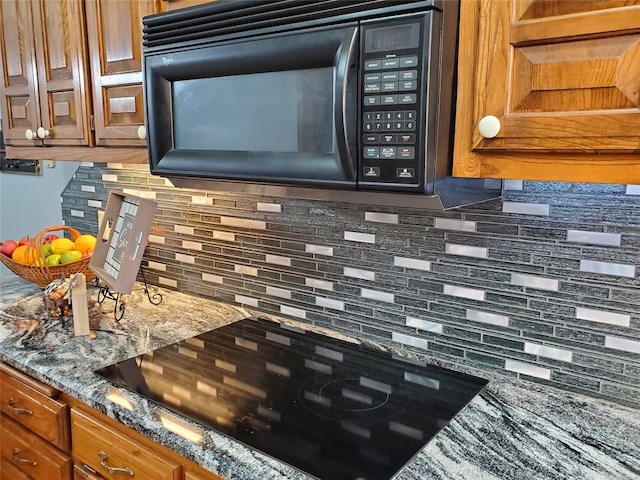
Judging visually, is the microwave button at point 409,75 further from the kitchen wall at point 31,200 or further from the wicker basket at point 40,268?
the kitchen wall at point 31,200

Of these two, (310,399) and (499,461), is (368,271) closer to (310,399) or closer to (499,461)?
(310,399)

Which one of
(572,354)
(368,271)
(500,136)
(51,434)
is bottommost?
(51,434)

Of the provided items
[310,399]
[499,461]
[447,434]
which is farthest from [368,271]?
[499,461]

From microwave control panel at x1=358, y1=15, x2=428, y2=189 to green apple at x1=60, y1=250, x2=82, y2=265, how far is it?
133 cm

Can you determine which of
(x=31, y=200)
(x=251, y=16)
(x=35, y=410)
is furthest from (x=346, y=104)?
(x=31, y=200)

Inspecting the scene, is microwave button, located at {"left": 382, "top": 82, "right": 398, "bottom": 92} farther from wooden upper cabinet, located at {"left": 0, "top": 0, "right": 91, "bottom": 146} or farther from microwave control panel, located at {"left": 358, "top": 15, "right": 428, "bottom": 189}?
wooden upper cabinet, located at {"left": 0, "top": 0, "right": 91, "bottom": 146}

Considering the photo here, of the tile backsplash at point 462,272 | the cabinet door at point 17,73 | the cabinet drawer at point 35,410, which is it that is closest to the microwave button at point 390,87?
the tile backsplash at point 462,272

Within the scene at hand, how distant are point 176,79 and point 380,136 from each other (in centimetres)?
56

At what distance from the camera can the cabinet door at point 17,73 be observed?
68.6 inches

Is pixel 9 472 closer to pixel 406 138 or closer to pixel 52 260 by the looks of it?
pixel 52 260

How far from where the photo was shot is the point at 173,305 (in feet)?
5.96

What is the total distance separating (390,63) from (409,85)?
2.0 inches

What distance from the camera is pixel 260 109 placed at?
1.11m

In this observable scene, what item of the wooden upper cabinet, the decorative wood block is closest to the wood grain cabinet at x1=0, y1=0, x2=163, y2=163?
the wooden upper cabinet
